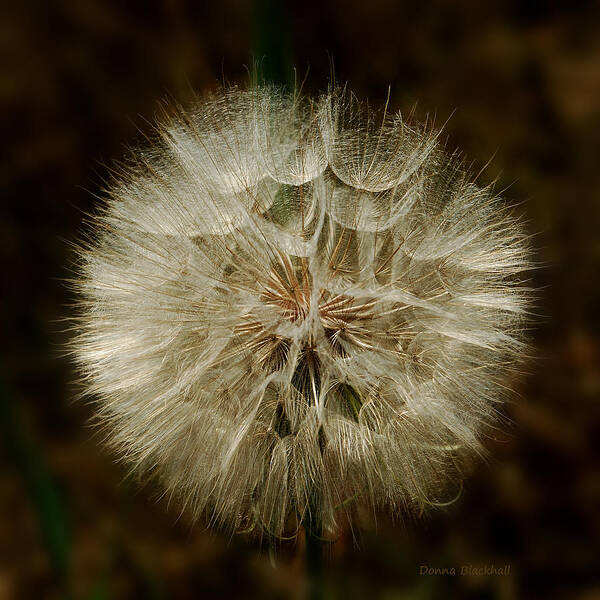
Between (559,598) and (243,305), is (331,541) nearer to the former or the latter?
(243,305)

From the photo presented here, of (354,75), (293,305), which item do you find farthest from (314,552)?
(354,75)

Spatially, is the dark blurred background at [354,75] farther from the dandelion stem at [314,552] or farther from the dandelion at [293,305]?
the dandelion at [293,305]

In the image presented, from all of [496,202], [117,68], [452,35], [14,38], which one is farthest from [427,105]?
[14,38]

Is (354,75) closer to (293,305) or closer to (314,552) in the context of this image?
(293,305)

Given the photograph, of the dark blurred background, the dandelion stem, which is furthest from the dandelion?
the dark blurred background

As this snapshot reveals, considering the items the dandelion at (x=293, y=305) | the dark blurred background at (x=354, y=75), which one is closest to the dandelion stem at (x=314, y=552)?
the dandelion at (x=293, y=305)

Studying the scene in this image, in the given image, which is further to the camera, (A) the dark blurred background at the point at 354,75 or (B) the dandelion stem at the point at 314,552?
(A) the dark blurred background at the point at 354,75
